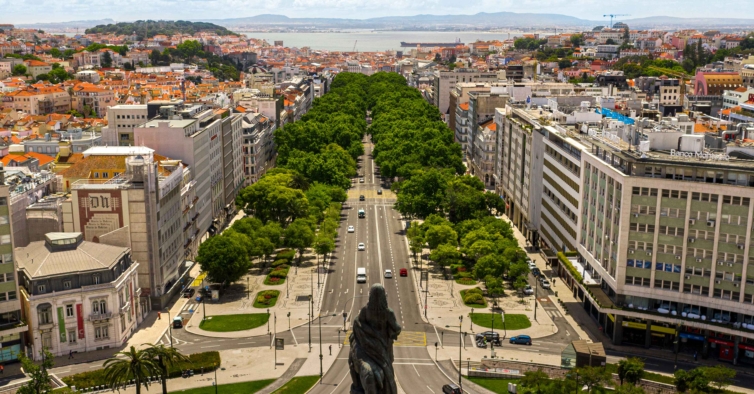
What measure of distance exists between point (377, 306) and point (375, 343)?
181cm

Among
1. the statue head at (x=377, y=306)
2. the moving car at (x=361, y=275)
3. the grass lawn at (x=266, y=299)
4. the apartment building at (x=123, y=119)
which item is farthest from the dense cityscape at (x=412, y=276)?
the statue head at (x=377, y=306)

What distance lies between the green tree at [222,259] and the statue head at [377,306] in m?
68.4

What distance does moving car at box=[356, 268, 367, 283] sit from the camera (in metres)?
110

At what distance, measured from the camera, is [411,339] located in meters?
89.6

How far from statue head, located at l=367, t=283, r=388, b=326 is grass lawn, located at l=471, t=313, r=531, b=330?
58.8 meters

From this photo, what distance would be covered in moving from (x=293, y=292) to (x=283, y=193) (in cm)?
2904

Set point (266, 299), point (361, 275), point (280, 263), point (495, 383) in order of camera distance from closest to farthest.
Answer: point (495, 383), point (266, 299), point (361, 275), point (280, 263)

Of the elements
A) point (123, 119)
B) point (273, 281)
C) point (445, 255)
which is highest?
point (123, 119)

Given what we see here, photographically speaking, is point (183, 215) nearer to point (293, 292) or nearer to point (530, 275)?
point (293, 292)

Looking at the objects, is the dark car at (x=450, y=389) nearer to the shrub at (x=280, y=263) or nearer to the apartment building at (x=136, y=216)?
the apartment building at (x=136, y=216)

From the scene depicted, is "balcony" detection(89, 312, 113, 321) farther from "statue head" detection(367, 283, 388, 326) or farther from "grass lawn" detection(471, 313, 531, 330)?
"statue head" detection(367, 283, 388, 326)

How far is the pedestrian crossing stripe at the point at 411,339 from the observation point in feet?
289

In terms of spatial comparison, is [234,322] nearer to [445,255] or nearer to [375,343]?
[445,255]

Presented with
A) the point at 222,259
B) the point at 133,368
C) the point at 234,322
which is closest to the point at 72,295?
the point at 234,322
